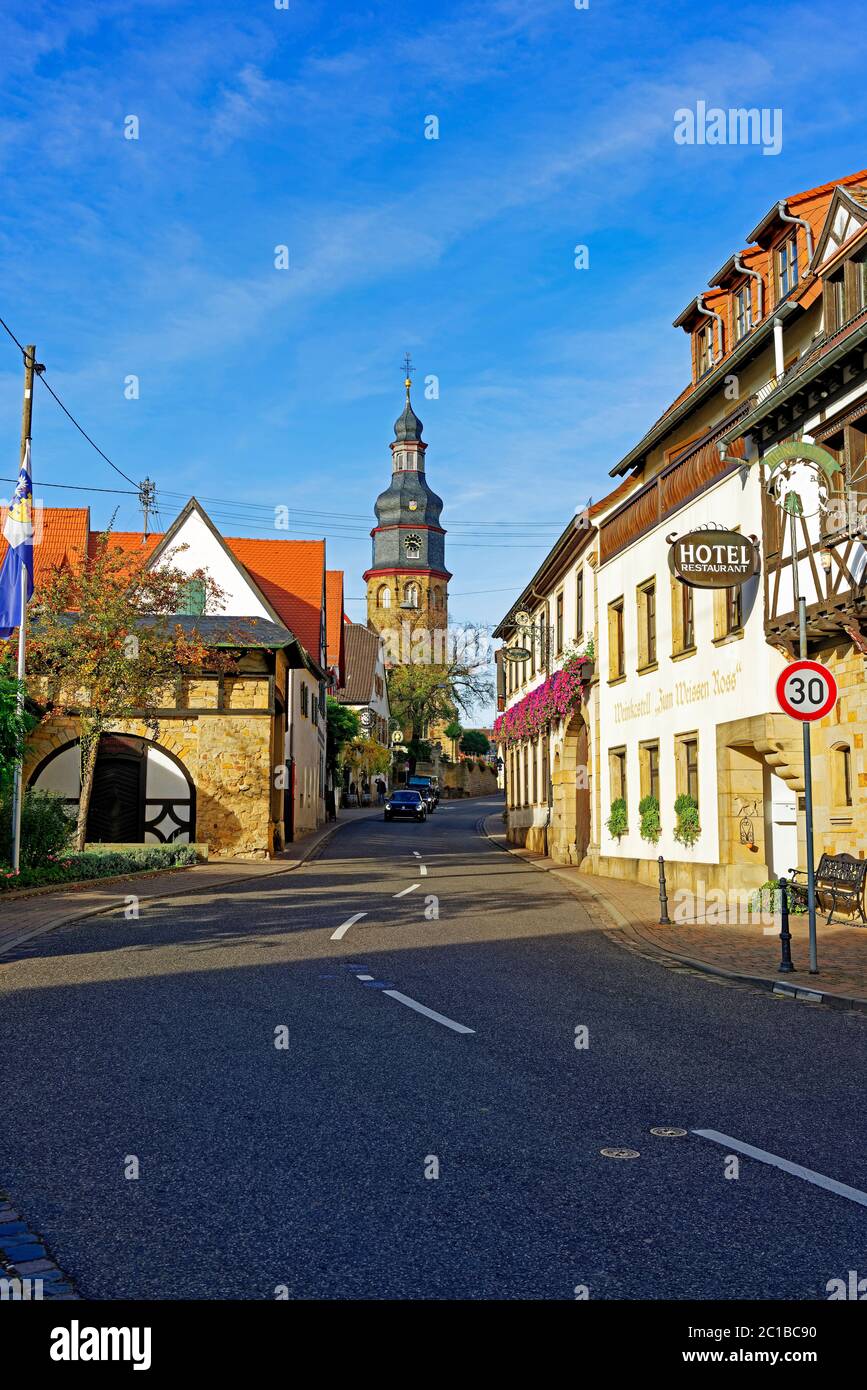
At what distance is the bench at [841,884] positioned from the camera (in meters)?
15.7

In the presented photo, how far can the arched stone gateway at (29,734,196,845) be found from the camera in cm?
3288

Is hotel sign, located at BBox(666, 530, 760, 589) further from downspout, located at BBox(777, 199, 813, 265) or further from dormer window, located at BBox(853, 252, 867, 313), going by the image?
downspout, located at BBox(777, 199, 813, 265)

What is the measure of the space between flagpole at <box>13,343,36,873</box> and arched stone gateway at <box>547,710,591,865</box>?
47.5ft

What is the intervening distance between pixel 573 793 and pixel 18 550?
1624cm

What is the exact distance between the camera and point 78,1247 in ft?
14.4

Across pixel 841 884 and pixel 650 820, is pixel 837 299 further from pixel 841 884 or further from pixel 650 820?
pixel 650 820

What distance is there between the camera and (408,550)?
395ft

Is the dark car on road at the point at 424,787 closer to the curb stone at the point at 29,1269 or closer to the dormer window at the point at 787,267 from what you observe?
the dormer window at the point at 787,267

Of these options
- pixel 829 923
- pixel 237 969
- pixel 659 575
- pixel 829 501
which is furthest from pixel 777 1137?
pixel 659 575

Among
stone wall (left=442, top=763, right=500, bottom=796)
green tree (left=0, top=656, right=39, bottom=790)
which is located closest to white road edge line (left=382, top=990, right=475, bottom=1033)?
green tree (left=0, top=656, right=39, bottom=790)

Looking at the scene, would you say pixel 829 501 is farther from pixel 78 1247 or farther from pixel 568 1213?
pixel 78 1247

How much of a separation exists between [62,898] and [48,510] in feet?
90.9

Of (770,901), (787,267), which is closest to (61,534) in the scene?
(787,267)
